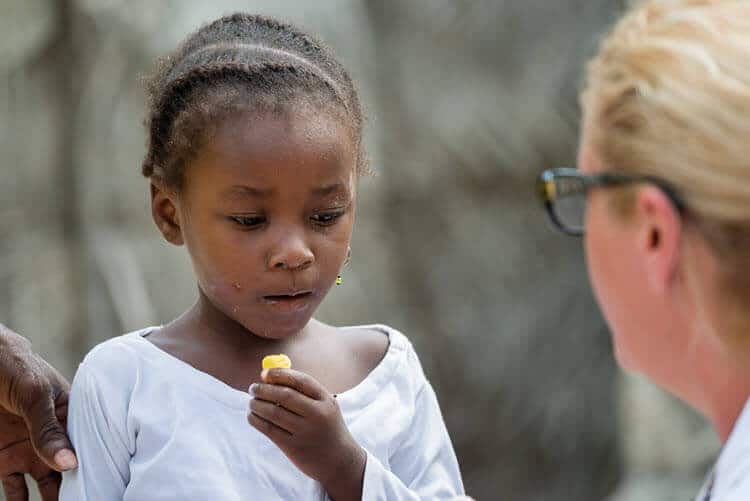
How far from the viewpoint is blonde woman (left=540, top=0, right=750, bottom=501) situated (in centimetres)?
188

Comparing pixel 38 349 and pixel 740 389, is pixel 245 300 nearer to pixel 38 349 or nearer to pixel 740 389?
pixel 740 389

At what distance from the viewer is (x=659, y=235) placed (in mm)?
1974

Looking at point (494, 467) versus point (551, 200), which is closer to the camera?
point (551, 200)

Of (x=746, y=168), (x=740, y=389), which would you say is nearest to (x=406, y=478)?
(x=740, y=389)

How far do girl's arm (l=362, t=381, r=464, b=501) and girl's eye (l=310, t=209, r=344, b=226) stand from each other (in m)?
0.45

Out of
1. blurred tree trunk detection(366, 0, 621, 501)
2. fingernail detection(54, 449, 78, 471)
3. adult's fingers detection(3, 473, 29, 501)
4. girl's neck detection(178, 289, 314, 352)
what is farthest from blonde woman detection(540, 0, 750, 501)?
blurred tree trunk detection(366, 0, 621, 501)

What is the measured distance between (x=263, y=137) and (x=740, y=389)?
1.07 meters

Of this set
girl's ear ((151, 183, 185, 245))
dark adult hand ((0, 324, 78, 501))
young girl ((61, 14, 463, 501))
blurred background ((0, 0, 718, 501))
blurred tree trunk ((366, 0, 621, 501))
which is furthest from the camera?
blurred tree trunk ((366, 0, 621, 501))

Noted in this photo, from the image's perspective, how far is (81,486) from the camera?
2.54 m

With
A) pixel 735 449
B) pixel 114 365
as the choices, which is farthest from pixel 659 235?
pixel 114 365

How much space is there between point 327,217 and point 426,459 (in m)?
0.56

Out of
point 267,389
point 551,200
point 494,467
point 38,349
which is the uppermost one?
point 551,200

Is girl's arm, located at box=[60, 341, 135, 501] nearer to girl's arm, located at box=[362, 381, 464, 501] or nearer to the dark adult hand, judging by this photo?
the dark adult hand

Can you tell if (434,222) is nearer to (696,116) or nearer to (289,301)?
(289,301)
